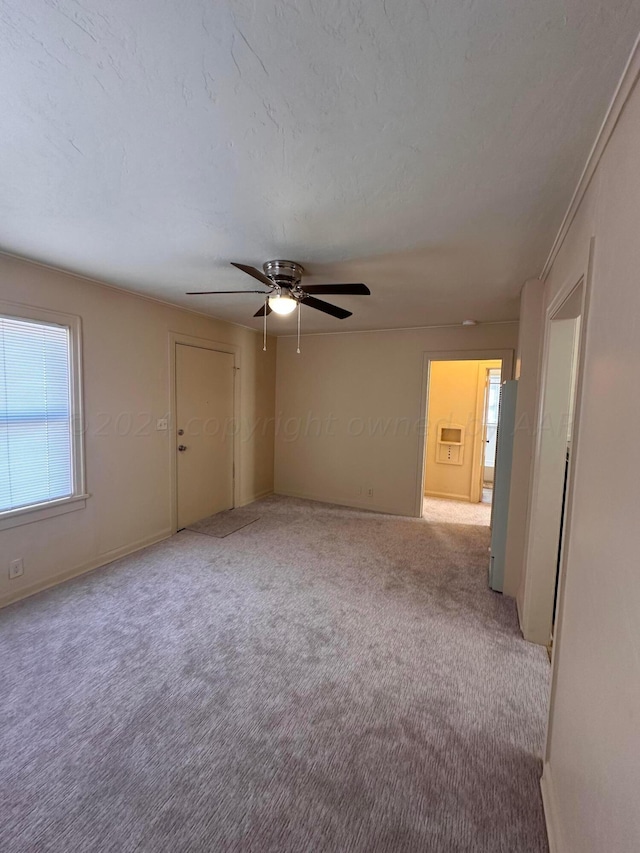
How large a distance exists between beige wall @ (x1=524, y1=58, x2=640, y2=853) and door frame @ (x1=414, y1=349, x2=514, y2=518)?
119 inches

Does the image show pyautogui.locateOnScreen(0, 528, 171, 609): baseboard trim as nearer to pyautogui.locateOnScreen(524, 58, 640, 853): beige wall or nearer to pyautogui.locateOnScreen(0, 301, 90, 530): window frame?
pyautogui.locateOnScreen(0, 301, 90, 530): window frame

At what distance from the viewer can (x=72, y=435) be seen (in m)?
2.97

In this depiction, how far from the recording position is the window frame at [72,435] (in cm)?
262

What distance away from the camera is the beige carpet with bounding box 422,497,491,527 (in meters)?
4.68

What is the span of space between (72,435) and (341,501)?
3.45 metres

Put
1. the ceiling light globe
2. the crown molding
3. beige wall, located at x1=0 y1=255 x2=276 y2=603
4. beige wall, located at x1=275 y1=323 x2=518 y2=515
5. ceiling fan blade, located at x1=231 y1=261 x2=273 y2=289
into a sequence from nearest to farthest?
1. the crown molding
2. ceiling fan blade, located at x1=231 y1=261 x2=273 y2=289
3. the ceiling light globe
4. beige wall, located at x1=0 y1=255 x2=276 y2=603
5. beige wall, located at x1=275 y1=323 x2=518 y2=515

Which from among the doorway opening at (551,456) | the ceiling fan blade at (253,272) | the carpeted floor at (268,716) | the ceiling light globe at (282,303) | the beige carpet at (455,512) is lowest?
the carpeted floor at (268,716)

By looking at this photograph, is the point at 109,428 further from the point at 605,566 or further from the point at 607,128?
the point at 607,128

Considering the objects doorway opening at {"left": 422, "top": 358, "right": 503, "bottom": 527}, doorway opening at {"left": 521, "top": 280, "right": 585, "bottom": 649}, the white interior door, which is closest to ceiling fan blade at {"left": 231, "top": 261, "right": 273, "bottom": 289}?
doorway opening at {"left": 521, "top": 280, "right": 585, "bottom": 649}

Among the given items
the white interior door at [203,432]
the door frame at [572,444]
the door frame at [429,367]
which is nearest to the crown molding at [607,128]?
the door frame at [572,444]

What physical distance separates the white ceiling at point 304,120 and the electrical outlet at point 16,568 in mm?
2188

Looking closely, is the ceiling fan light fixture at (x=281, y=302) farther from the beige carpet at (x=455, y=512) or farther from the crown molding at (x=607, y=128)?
the beige carpet at (x=455, y=512)

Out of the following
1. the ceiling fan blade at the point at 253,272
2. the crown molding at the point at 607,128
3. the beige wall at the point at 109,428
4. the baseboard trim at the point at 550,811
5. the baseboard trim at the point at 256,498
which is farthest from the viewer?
the baseboard trim at the point at 256,498

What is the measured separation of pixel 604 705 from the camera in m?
0.91
